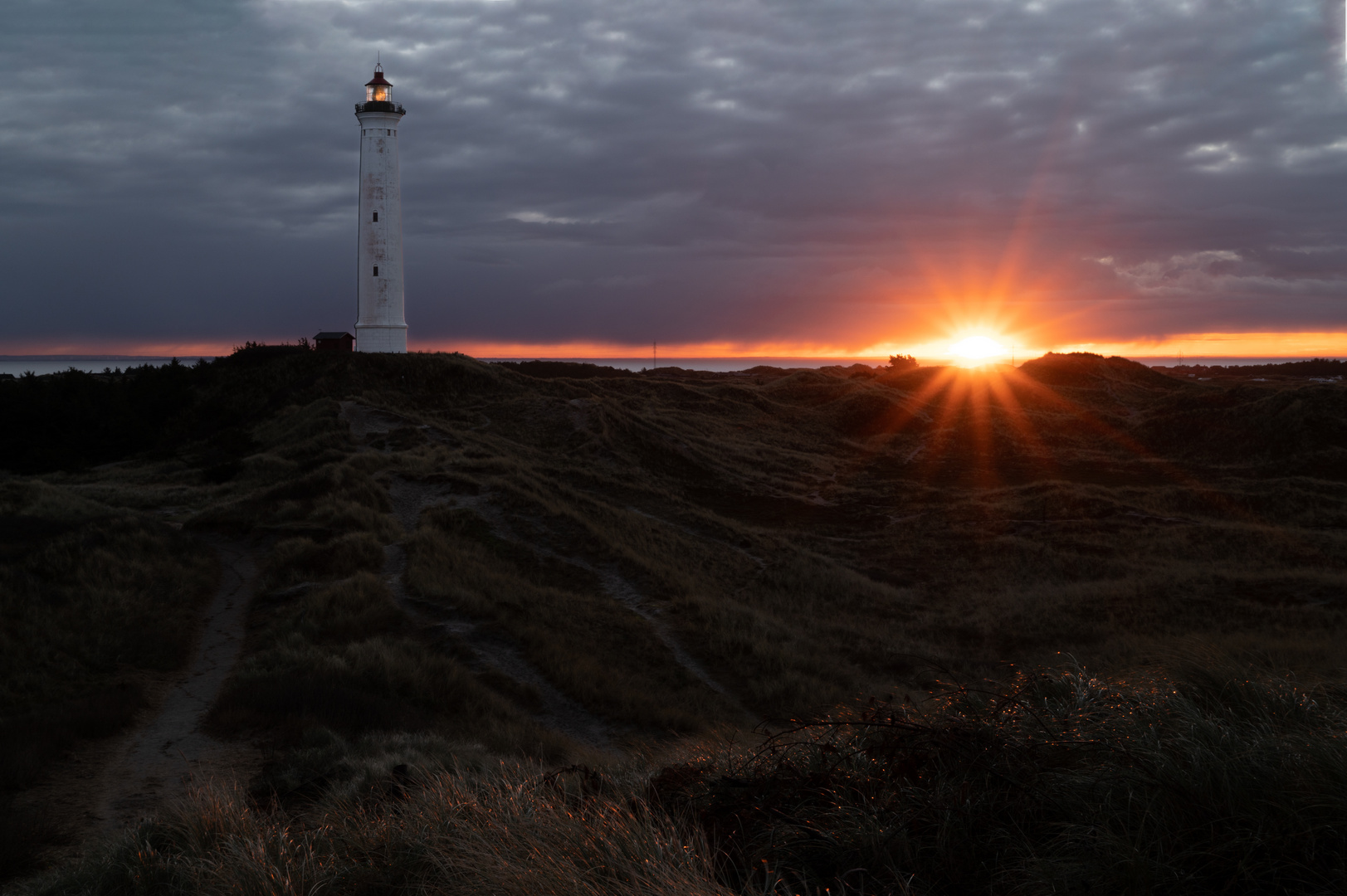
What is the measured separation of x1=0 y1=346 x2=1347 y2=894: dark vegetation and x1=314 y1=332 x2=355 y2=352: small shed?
2.31 m

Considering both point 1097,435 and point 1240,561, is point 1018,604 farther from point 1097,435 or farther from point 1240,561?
point 1097,435

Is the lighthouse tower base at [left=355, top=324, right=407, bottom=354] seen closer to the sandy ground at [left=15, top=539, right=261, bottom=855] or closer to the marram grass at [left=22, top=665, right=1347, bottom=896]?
the sandy ground at [left=15, top=539, right=261, bottom=855]

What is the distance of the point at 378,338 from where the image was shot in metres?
46.1

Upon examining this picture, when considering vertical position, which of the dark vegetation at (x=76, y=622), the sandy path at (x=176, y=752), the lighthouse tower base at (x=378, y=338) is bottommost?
the sandy path at (x=176, y=752)

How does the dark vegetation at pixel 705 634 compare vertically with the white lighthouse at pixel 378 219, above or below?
below

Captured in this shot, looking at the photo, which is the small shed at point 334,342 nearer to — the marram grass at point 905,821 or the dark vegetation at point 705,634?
the dark vegetation at point 705,634

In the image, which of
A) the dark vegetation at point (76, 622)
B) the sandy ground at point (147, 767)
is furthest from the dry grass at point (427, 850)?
the dark vegetation at point (76, 622)

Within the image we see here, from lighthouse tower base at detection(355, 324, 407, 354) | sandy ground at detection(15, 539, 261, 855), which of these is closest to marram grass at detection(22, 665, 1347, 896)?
sandy ground at detection(15, 539, 261, 855)

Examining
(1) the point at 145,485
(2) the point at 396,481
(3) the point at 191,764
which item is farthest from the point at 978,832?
(1) the point at 145,485

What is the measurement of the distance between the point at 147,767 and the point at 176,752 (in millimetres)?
375

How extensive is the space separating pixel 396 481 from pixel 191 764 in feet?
54.6

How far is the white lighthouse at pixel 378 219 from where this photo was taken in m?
44.6

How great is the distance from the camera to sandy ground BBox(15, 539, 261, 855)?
7.00 metres

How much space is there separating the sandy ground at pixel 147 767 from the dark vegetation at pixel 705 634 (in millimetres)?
460
